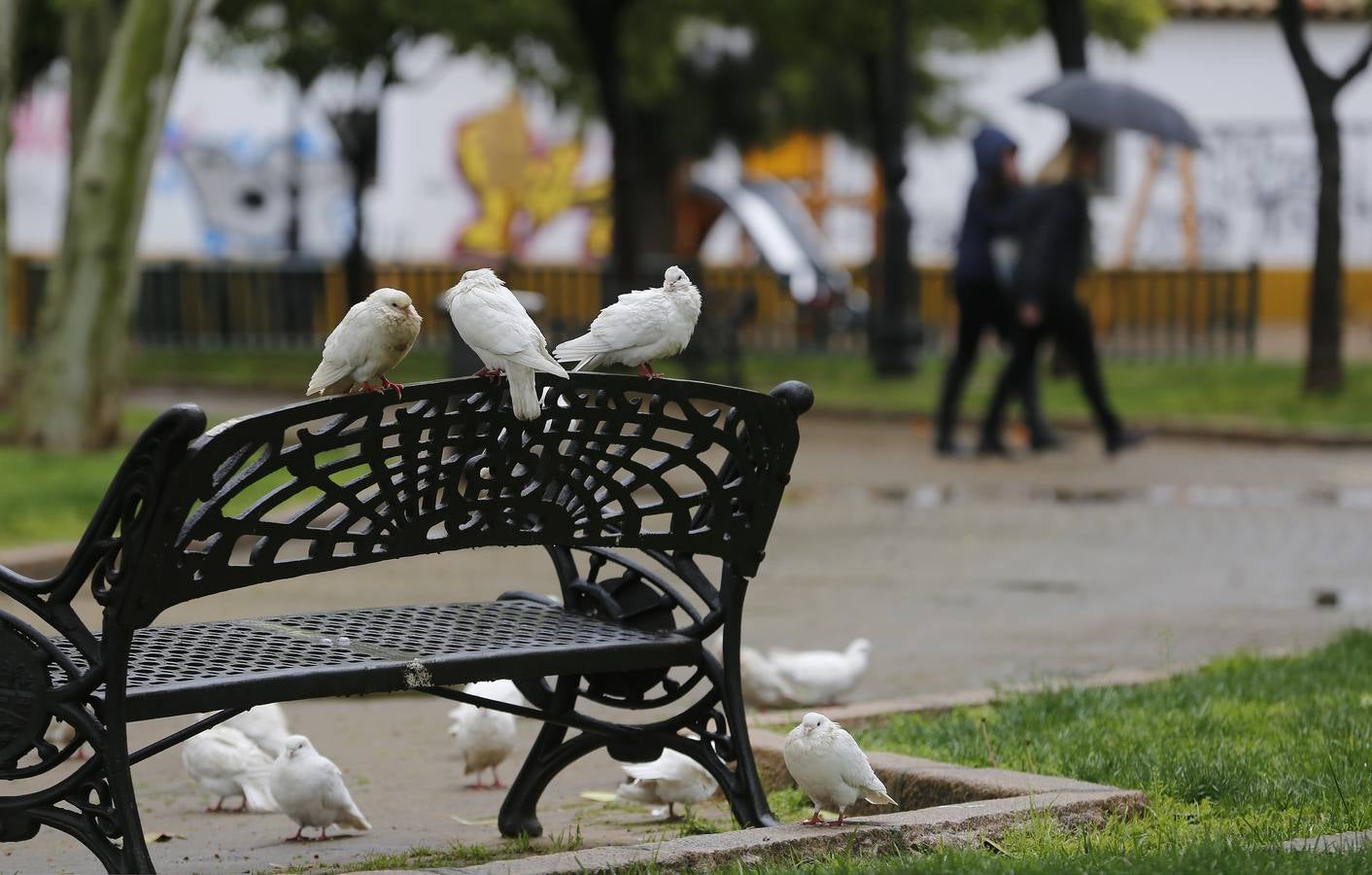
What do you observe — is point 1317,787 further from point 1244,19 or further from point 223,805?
point 1244,19

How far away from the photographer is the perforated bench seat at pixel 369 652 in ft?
13.3

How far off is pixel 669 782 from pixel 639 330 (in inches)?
46.5

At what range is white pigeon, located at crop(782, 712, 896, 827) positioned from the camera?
4.46 m

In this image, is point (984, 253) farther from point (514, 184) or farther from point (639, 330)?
point (514, 184)

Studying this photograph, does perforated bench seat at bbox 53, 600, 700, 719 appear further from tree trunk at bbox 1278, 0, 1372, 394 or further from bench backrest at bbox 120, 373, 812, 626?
tree trunk at bbox 1278, 0, 1372, 394

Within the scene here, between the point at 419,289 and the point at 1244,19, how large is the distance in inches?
756

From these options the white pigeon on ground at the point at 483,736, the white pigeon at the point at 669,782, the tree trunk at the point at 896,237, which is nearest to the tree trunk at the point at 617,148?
the tree trunk at the point at 896,237

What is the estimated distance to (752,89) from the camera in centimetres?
3192

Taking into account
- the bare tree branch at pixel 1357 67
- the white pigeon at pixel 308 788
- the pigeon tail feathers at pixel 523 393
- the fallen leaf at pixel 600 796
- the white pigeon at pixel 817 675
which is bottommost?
the fallen leaf at pixel 600 796

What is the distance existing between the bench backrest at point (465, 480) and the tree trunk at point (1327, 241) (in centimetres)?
1357

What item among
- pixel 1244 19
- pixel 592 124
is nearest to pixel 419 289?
pixel 592 124

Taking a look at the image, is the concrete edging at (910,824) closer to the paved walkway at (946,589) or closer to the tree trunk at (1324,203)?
the paved walkway at (946,589)

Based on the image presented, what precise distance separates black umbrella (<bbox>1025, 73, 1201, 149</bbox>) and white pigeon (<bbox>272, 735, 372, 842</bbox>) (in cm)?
1052

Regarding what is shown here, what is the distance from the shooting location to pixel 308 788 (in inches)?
192
